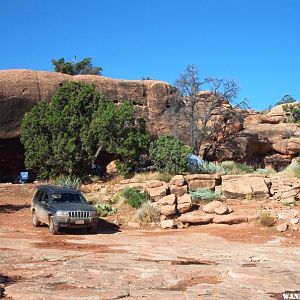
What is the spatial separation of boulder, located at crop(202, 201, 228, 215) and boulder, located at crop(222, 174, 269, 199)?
2064 millimetres

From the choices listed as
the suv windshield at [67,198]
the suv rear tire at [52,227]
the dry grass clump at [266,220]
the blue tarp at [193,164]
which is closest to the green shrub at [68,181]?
the suv windshield at [67,198]

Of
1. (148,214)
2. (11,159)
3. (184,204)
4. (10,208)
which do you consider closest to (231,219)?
(184,204)

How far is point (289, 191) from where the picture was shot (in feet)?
69.0

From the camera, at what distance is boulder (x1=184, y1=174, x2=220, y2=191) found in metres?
22.6

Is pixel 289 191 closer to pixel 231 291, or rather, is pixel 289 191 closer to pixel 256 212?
pixel 256 212

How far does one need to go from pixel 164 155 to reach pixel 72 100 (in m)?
6.73

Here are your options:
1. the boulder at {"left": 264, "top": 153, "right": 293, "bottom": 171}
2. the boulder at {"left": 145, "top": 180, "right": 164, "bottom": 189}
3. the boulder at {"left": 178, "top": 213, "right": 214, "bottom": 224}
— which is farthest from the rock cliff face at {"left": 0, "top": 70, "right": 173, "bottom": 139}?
the boulder at {"left": 178, "top": 213, "right": 214, "bottom": 224}

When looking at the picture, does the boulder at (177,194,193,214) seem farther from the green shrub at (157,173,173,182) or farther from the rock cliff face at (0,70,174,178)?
the rock cliff face at (0,70,174,178)

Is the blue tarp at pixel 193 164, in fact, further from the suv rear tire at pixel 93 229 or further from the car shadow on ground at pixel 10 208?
the suv rear tire at pixel 93 229

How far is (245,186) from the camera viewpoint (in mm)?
21562

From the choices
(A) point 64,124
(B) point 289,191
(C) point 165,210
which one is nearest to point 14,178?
(A) point 64,124

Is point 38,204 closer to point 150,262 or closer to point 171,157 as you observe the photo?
point 150,262

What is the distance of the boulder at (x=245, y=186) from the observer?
21.1 meters

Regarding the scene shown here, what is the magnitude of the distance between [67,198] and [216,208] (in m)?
6.24
